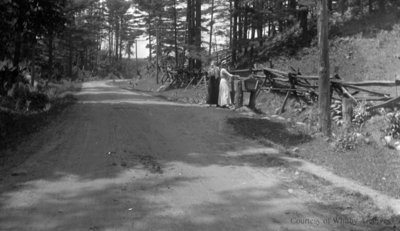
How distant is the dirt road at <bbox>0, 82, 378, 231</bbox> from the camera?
17.1 feet

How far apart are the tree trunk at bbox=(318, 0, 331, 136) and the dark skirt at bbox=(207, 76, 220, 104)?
819 cm

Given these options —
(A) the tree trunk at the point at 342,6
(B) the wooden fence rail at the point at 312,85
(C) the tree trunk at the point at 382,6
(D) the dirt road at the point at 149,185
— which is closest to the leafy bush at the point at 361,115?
(B) the wooden fence rail at the point at 312,85

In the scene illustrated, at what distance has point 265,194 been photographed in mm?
6355

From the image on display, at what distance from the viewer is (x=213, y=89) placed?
18.4 meters

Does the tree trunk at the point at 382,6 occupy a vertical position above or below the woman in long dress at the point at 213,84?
above

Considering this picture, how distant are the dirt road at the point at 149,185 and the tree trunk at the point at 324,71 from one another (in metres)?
1.85

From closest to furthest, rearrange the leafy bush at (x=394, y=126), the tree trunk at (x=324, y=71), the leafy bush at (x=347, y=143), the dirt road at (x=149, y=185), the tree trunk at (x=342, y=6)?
the dirt road at (x=149, y=185)
the leafy bush at (x=347, y=143)
the leafy bush at (x=394, y=126)
the tree trunk at (x=324, y=71)
the tree trunk at (x=342, y=6)

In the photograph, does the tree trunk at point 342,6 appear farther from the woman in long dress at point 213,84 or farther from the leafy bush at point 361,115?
the leafy bush at point 361,115

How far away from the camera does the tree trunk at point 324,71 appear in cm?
998

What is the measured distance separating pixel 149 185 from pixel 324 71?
570 cm

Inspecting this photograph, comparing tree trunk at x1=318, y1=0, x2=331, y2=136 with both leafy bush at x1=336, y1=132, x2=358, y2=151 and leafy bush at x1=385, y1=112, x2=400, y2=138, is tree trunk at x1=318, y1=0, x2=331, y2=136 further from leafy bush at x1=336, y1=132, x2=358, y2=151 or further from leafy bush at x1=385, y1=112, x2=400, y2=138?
leafy bush at x1=385, y1=112, x2=400, y2=138

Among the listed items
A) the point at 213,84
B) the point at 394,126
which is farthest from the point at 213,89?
the point at 394,126

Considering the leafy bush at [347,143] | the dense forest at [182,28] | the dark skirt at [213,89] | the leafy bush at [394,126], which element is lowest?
the leafy bush at [347,143]

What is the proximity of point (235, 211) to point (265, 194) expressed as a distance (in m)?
0.92
